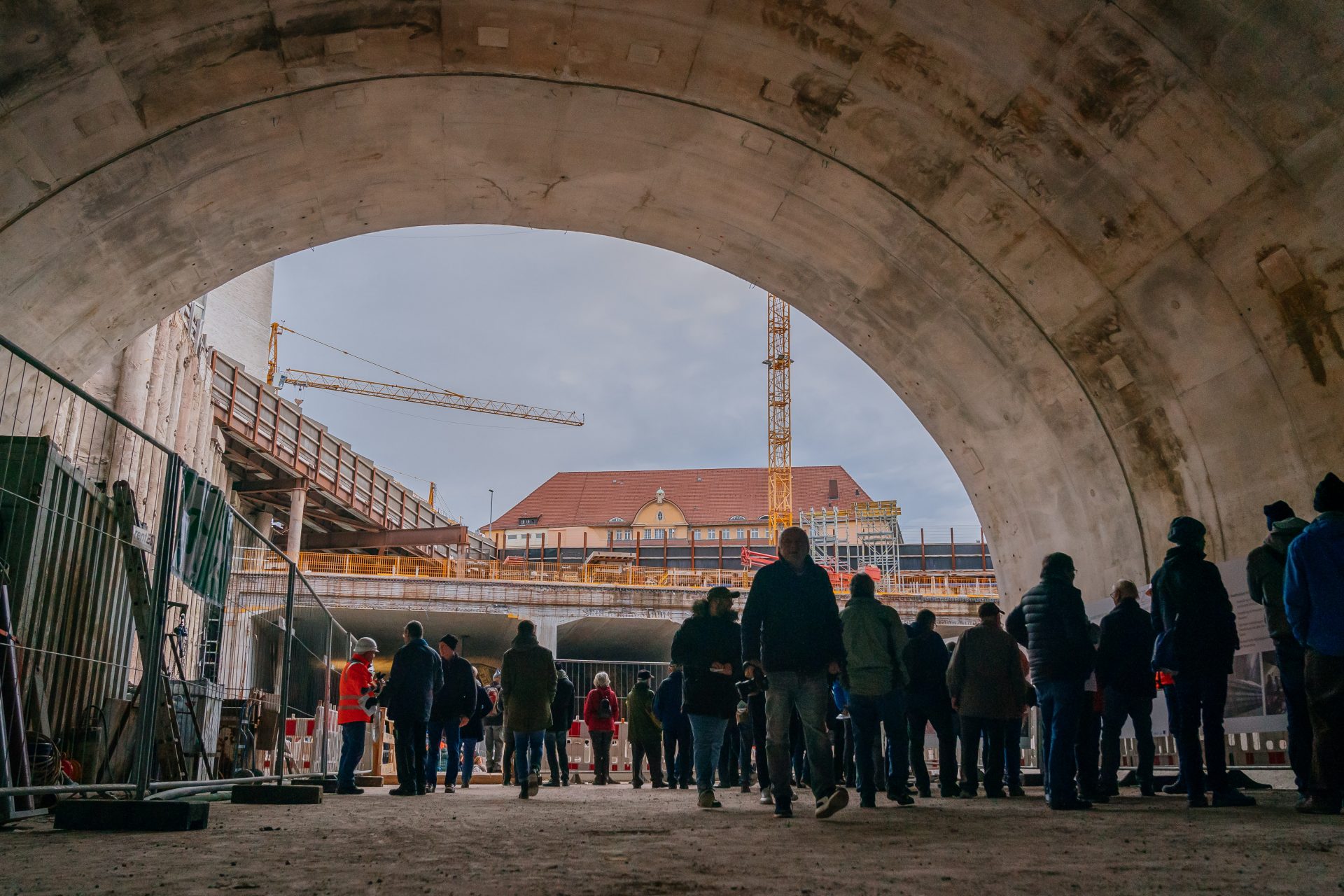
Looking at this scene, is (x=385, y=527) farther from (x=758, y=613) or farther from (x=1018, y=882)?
(x=1018, y=882)

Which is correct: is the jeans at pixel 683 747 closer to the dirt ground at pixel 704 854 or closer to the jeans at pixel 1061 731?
the jeans at pixel 1061 731

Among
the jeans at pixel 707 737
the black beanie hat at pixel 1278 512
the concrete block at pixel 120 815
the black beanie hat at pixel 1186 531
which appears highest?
the black beanie hat at pixel 1278 512

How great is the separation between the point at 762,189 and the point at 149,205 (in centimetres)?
588

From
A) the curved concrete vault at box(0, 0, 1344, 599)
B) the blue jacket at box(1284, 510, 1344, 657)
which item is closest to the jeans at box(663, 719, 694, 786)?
the curved concrete vault at box(0, 0, 1344, 599)

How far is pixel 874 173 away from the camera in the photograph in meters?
9.93

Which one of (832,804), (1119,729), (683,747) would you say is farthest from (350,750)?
(1119,729)

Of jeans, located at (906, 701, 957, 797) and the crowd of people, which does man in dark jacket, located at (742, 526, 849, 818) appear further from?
jeans, located at (906, 701, 957, 797)

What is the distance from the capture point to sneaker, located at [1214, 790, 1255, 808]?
6.98 m

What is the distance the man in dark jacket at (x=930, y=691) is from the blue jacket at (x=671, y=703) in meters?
3.24

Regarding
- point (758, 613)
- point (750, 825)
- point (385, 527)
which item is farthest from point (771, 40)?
point (385, 527)

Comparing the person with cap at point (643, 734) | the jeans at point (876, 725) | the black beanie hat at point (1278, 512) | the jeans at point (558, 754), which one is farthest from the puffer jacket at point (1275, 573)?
the jeans at point (558, 754)

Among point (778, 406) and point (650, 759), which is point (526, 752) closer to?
point (650, 759)

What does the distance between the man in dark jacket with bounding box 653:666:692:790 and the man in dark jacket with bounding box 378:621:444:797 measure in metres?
2.69

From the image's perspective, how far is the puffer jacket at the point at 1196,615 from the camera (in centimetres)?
687
